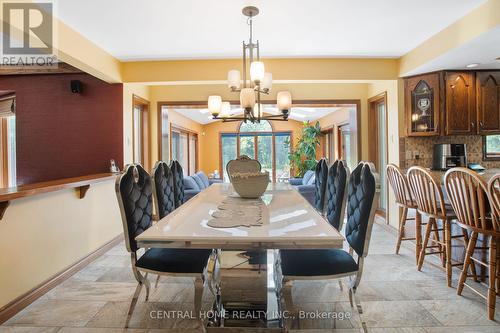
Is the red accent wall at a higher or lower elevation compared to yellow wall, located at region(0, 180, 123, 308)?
higher

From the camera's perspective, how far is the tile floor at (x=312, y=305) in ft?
6.40

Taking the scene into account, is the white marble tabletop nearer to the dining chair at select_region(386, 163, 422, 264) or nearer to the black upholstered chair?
the black upholstered chair

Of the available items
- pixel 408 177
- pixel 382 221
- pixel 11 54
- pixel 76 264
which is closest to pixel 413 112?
pixel 408 177

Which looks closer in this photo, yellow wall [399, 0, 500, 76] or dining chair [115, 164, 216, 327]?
dining chair [115, 164, 216, 327]

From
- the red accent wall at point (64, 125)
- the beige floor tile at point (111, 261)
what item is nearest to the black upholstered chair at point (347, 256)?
the beige floor tile at point (111, 261)

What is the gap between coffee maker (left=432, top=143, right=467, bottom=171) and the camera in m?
3.75

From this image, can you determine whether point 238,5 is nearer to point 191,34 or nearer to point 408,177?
point 191,34

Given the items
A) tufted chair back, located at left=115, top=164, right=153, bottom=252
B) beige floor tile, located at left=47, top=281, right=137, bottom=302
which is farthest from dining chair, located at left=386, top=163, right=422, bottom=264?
beige floor tile, located at left=47, top=281, right=137, bottom=302

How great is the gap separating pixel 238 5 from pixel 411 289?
2792mm

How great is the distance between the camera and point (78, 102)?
4102 mm

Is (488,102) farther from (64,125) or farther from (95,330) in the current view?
(64,125)

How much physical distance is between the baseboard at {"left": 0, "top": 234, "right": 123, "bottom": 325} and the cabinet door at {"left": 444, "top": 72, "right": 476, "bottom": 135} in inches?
170

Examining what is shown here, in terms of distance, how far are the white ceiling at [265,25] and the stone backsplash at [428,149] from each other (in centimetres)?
118

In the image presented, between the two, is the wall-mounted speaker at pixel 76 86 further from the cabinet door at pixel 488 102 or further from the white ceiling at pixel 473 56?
the cabinet door at pixel 488 102
